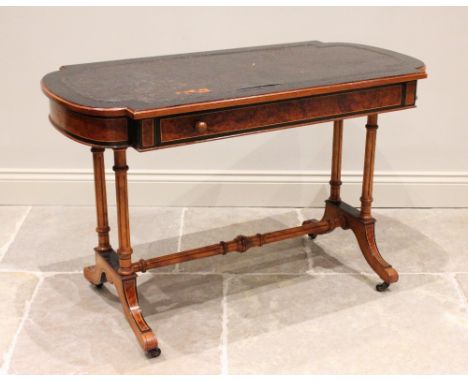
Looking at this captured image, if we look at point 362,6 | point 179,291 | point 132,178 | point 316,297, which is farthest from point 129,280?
point 362,6

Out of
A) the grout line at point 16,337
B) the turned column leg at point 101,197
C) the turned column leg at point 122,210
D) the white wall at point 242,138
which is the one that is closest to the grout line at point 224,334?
the turned column leg at point 122,210

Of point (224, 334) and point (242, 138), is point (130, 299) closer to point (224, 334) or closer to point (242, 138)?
point (224, 334)

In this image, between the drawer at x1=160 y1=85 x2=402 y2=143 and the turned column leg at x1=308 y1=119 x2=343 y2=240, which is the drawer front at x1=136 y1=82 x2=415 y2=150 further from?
the turned column leg at x1=308 y1=119 x2=343 y2=240

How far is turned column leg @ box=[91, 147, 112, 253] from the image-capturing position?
3.31 meters

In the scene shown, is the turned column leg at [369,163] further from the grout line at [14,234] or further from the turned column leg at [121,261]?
the grout line at [14,234]

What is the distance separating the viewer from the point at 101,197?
342 centimetres

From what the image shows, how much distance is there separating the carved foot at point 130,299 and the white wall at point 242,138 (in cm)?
111

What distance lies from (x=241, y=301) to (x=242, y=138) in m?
1.17

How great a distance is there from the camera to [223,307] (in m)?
3.49

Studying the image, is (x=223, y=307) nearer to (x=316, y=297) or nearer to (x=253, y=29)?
→ (x=316, y=297)

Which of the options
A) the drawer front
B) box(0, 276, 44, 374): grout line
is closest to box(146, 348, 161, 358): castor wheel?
box(0, 276, 44, 374): grout line

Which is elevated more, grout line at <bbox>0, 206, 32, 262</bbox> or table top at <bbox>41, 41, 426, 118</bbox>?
table top at <bbox>41, 41, 426, 118</bbox>

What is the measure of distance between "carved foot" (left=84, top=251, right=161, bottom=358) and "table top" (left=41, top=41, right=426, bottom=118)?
2.61 ft

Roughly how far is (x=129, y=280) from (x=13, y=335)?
21.1 inches
